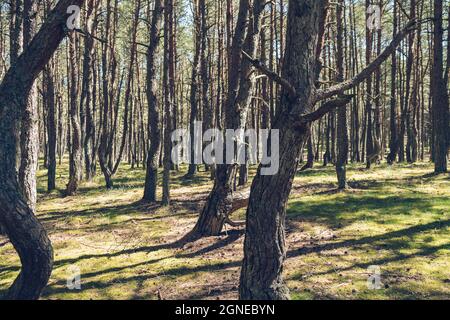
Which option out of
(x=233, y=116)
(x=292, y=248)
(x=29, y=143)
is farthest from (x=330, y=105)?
(x=29, y=143)

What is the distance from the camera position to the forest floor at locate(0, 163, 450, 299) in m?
7.00

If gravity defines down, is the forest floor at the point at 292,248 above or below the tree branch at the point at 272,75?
below

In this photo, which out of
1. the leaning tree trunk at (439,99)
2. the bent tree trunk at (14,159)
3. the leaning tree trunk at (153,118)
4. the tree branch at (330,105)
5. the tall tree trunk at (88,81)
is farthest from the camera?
the tall tree trunk at (88,81)

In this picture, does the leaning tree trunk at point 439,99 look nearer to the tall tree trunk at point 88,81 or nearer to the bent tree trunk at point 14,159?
the tall tree trunk at point 88,81

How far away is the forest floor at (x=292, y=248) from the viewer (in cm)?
700

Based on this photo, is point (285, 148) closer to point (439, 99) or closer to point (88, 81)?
point (439, 99)

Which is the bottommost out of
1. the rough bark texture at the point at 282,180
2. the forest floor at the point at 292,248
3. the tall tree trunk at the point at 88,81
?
the forest floor at the point at 292,248

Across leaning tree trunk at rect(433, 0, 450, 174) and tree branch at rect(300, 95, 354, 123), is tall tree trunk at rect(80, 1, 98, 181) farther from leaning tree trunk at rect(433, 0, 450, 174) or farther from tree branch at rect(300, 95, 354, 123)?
leaning tree trunk at rect(433, 0, 450, 174)

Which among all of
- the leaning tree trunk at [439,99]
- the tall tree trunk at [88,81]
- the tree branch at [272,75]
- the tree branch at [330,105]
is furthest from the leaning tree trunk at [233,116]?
the leaning tree trunk at [439,99]

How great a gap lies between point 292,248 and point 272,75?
5241mm

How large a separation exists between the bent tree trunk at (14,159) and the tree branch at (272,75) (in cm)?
311

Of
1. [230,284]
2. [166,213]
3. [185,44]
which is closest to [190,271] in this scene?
[230,284]

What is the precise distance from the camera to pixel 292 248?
29.5 feet
